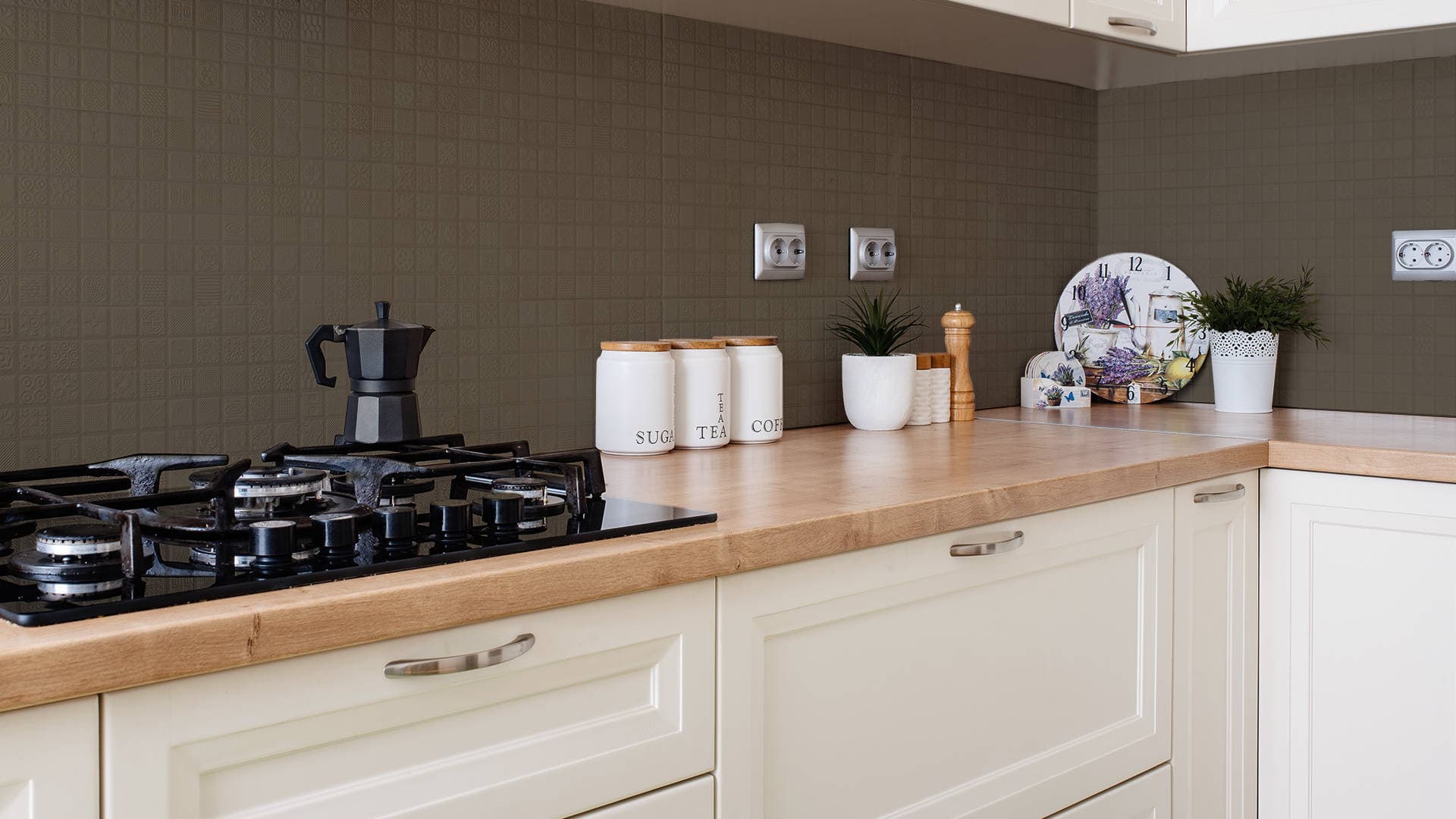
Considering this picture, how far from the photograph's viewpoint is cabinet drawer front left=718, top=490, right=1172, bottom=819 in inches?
45.2

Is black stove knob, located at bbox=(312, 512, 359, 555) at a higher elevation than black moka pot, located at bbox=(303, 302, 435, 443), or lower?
lower

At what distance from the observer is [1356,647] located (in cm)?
171

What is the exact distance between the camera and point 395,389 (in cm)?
123

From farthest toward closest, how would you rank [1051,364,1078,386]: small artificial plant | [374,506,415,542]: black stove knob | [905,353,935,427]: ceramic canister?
[1051,364,1078,386]: small artificial plant → [905,353,935,427]: ceramic canister → [374,506,415,542]: black stove knob

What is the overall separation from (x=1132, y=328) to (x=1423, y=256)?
0.51 m

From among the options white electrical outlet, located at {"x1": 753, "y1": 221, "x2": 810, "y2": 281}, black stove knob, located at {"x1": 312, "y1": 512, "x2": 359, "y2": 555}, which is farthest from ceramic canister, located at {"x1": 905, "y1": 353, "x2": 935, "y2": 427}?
black stove knob, located at {"x1": 312, "y1": 512, "x2": 359, "y2": 555}

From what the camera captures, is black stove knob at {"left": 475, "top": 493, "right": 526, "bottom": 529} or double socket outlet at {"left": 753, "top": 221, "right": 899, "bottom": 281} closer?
black stove knob at {"left": 475, "top": 493, "right": 526, "bottom": 529}

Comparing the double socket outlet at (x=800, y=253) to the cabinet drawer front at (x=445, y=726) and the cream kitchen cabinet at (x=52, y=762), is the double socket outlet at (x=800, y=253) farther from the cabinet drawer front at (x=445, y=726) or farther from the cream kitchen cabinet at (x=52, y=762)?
the cream kitchen cabinet at (x=52, y=762)

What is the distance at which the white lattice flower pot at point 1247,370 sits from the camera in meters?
2.20

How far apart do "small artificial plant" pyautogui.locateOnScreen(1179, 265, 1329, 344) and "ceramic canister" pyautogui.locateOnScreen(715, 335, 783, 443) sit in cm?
95

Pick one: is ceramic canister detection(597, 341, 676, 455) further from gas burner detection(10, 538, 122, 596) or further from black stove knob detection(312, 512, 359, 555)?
gas burner detection(10, 538, 122, 596)

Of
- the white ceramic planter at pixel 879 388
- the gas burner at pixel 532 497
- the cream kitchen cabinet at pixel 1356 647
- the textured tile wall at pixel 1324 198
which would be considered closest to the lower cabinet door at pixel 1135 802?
the cream kitchen cabinet at pixel 1356 647

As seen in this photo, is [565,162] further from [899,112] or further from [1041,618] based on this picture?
[1041,618]

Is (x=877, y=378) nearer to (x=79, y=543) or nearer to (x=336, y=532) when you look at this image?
(x=336, y=532)
